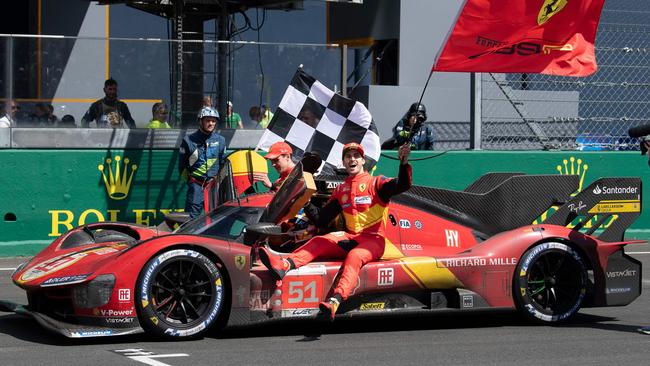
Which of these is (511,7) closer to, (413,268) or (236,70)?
(413,268)

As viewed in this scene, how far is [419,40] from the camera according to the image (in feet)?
70.4

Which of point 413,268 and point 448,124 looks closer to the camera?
point 413,268

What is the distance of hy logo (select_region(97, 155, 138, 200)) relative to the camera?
13.4 m

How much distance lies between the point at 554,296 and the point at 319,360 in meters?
2.41

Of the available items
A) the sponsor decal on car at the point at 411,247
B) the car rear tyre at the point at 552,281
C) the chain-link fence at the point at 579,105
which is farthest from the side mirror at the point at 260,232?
the chain-link fence at the point at 579,105

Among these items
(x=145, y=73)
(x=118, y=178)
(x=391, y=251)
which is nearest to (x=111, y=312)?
(x=391, y=251)

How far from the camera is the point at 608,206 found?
9242 mm

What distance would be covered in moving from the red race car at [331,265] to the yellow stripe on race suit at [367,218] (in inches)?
7.3

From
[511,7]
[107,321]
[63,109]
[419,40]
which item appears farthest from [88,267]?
[419,40]

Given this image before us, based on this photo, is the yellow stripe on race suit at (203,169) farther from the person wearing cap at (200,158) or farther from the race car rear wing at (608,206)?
the race car rear wing at (608,206)

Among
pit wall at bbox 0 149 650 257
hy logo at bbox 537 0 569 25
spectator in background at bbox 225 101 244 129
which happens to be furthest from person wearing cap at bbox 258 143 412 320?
spectator in background at bbox 225 101 244 129

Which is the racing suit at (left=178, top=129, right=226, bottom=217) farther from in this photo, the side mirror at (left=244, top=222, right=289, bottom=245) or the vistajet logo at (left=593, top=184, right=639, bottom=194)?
the vistajet logo at (left=593, top=184, right=639, bottom=194)

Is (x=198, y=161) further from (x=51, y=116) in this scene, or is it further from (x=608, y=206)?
(x=608, y=206)

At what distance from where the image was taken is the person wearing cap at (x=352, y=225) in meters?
7.98
